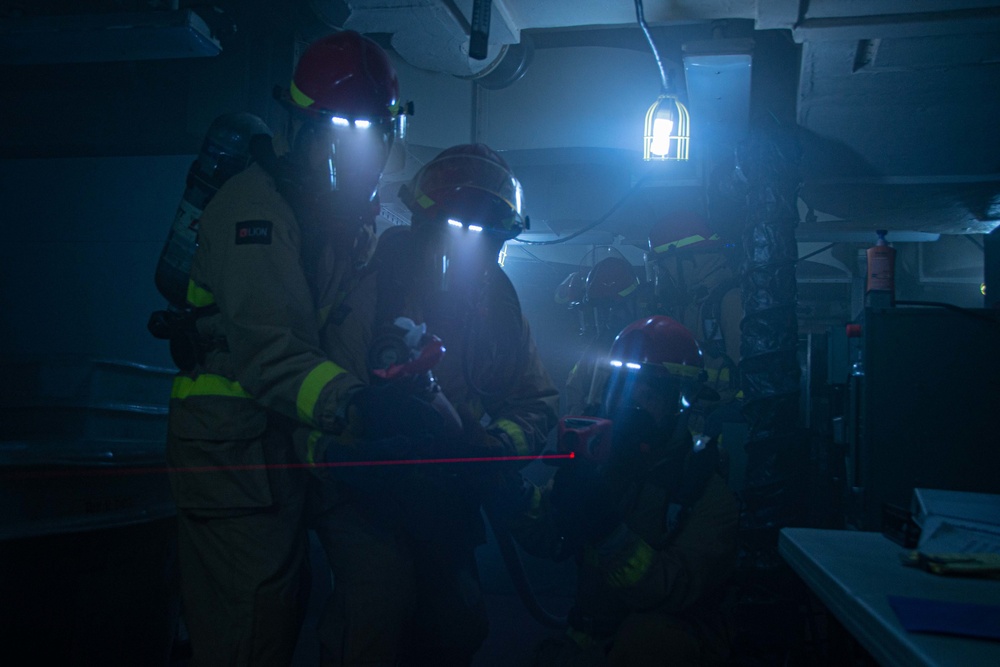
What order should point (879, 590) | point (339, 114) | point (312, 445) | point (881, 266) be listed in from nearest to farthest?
1. point (879, 590)
2. point (312, 445)
3. point (339, 114)
4. point (881, 266)

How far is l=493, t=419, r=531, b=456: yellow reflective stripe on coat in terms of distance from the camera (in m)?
2.33

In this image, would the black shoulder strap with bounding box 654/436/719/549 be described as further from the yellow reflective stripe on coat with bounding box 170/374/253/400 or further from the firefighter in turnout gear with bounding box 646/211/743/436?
the firefighter in turnout gear with bounding box 646/211/743/436

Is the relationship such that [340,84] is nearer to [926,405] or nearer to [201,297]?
[201,297]

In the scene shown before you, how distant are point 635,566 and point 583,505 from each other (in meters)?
0.25

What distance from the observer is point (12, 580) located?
1.95 meters

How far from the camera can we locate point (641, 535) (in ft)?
7.75

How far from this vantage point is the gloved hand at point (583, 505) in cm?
223

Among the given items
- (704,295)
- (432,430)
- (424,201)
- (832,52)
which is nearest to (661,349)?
(424,201)

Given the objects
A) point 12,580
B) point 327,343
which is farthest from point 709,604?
point 12,580

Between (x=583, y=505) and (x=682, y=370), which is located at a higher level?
(x=682, y=370)

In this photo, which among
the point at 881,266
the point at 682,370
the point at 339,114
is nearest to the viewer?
the point at 339,114

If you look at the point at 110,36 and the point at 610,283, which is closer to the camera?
the point at 110,36

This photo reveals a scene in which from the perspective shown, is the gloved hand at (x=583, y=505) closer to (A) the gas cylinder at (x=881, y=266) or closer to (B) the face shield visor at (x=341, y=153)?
(B) the face shield visor at (x=341, y=153)

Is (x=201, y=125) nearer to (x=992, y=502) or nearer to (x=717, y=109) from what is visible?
(x=717, y=109)
